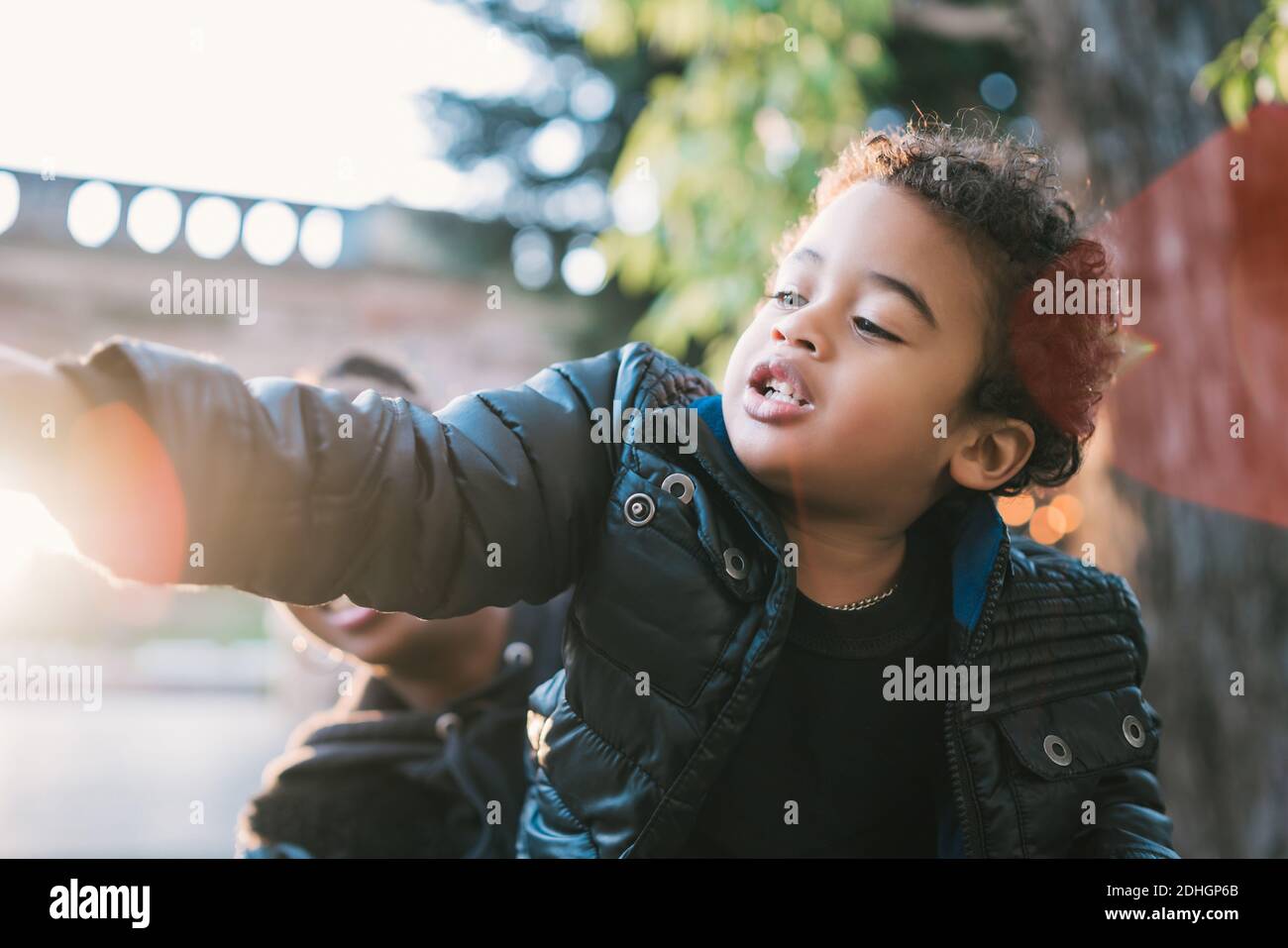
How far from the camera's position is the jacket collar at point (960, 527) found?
138cm

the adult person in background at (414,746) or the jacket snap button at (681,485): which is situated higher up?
A: the jacket snap button at (681,485)

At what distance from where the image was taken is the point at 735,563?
1346mm

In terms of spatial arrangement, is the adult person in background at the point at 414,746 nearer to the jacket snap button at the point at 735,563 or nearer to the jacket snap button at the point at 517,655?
the jacket snap button at the point at 517,655

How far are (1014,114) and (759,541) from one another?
6.24m

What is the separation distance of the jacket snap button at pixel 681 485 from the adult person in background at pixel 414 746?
0.62 m

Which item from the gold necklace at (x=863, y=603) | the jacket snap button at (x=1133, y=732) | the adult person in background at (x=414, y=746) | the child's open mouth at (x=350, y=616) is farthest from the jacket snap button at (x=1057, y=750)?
the child's open mouth at (x=350, y=616)

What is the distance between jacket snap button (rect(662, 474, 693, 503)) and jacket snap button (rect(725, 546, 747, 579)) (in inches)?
3.3

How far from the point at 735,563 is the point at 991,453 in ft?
Result: 1.52

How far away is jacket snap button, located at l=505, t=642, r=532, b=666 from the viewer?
1.94 meters

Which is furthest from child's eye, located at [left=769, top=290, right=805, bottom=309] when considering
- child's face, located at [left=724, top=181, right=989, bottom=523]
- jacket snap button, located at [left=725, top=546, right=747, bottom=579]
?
jacket snap button, located at [left=725, top=546, right=747, bottom=579]

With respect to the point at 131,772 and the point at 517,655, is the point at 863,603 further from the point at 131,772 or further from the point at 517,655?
the point at 131,772
